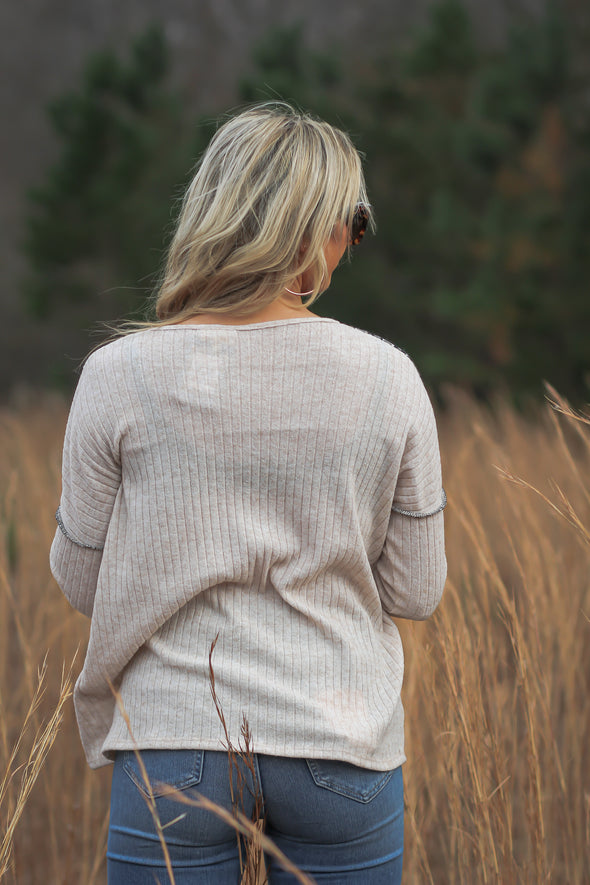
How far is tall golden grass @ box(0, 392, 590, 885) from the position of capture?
3.37 feet

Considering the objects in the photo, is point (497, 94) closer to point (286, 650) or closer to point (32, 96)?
point (286, 650)

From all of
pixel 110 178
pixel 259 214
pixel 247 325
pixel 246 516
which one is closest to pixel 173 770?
pixel 246 516

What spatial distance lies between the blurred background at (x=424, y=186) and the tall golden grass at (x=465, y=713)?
378cm

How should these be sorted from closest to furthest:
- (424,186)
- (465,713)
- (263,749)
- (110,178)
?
(263,749), (465,713), (110,178), (424,186)

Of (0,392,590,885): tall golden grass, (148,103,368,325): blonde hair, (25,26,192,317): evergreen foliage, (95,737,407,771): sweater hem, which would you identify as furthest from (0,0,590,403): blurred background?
(95,737,407,771): sweater hem

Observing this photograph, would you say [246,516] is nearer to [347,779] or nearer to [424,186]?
[347,779]

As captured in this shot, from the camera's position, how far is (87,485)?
0.78 metres

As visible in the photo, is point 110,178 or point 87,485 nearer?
point 87,485

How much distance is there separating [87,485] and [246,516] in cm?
15

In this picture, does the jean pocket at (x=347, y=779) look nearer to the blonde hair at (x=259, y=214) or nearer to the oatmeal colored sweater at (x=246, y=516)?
the oatmeal colored sweater at (x=246, y=516)

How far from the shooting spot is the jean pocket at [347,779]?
731 millimetres

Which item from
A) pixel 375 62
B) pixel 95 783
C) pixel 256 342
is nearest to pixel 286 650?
pixel 256 342

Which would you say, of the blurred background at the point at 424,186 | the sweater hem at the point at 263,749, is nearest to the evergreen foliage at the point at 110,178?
the blurred background at the point at 424,186

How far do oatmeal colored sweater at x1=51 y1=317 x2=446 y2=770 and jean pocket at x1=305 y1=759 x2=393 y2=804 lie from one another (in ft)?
0.04
